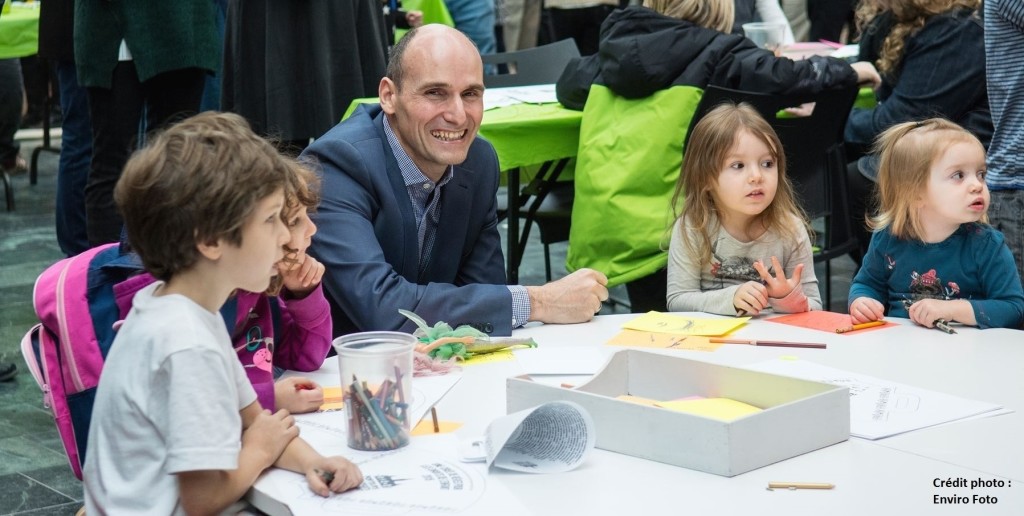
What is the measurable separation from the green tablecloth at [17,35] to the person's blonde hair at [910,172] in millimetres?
5784

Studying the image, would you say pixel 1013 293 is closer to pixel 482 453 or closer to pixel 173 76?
pixel 482 453

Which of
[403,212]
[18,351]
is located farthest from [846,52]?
[18,351]

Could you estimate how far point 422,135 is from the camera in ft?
8.75

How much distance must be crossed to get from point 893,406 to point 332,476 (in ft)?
2.83

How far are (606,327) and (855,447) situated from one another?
0.82m

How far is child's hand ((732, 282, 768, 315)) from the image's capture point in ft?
8.31

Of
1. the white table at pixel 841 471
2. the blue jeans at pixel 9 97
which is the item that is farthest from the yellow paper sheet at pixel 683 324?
the blue jeans at pixel 9 97

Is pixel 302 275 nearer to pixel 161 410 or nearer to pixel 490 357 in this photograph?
pixel 490 357

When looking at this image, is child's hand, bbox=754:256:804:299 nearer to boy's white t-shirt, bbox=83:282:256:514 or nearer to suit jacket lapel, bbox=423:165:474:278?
suit jacket lapel, bbox=423:165:474:278

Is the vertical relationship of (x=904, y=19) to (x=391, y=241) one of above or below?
above

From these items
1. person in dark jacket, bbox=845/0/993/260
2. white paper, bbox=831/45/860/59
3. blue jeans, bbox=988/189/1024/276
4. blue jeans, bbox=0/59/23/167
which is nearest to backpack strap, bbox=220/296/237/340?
blue jeans, bbox=988/189/1024/276

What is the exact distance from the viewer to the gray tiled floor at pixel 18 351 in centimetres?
319

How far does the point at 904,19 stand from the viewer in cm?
417

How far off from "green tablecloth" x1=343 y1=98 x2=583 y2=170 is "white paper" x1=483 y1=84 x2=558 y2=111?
72 mm
